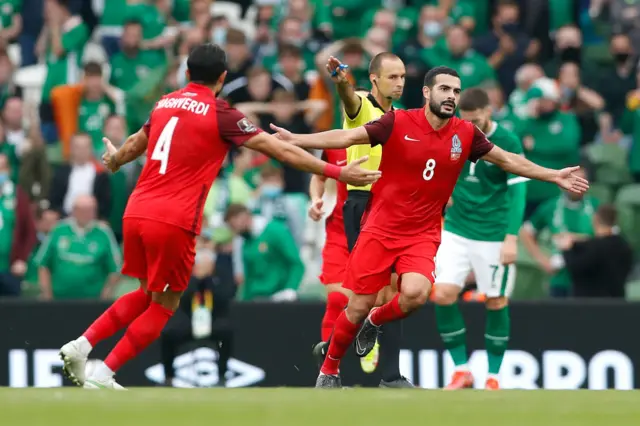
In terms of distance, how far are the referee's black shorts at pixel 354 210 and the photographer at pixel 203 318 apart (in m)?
2.95

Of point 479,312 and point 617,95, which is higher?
point 617,95

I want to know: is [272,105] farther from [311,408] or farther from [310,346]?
[311,408]

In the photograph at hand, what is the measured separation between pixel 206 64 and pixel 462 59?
27.4 ft

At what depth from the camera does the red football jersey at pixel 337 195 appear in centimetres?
1246

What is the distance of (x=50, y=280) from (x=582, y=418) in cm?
842

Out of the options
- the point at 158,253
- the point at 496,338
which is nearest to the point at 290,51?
the point at 496,338

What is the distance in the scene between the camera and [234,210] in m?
16.3

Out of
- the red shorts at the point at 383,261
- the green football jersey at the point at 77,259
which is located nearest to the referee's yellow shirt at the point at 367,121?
the red shorts at the point at 383,261

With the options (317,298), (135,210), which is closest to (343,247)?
(135,210)

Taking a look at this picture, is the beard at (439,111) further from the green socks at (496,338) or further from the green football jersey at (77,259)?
the green football jersey at (77,259)

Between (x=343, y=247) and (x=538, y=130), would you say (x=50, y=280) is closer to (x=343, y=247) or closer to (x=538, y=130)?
(x=343, y=247)

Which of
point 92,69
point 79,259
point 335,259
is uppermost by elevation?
point 92,69

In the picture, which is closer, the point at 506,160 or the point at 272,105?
the point at 506,160

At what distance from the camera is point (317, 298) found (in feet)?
53.1
